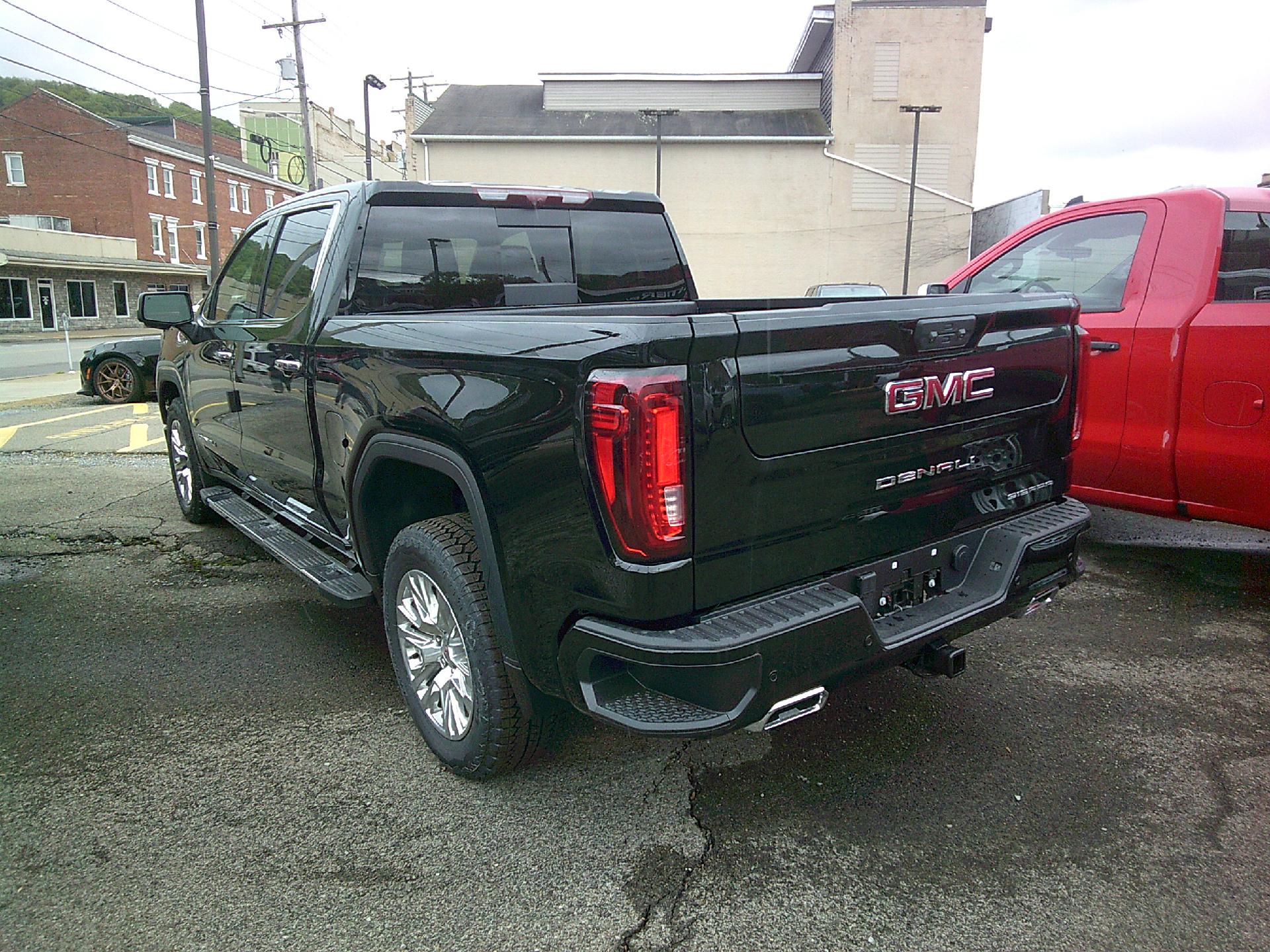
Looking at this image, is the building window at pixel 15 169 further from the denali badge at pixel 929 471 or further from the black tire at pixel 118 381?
the denali badge at pixel 929 471

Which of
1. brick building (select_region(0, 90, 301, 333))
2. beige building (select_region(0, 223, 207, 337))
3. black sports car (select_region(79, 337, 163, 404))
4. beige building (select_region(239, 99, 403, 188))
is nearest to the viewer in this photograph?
black sports car (select_region(79, 337, 163, 404))

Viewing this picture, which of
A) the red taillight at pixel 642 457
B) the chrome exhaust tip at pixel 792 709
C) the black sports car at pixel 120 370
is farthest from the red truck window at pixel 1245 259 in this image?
the black sports car at pixel 120 370

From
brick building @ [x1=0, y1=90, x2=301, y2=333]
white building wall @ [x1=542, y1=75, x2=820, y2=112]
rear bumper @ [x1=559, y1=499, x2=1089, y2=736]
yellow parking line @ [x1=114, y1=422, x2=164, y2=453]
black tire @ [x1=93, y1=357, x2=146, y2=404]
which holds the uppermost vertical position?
white building wall @ [x1=542, y1=75, x2=820, y2=112]

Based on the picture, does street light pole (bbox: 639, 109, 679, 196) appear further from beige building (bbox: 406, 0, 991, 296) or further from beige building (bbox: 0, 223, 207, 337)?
beige building (bbox: 0, 223, 207, 337)

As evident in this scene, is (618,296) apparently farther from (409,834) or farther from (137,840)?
(137,840)

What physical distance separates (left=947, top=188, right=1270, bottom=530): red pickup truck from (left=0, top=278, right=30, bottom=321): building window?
43.9 m

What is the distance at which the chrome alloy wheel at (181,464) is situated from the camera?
569cm

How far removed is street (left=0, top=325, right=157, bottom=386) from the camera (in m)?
21.8

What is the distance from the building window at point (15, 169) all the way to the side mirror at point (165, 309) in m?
51.2

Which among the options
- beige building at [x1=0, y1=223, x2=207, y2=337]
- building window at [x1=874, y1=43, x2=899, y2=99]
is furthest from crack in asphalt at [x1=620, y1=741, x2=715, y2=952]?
building window at [x1=874, y1=43, x2=899, y2=99]

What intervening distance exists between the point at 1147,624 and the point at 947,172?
4402 centimetres

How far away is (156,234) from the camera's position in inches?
1912

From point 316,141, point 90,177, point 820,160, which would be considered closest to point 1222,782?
point 820,160

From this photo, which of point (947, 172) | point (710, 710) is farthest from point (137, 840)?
point (947, 172)
